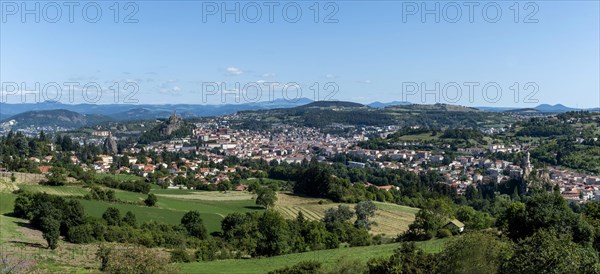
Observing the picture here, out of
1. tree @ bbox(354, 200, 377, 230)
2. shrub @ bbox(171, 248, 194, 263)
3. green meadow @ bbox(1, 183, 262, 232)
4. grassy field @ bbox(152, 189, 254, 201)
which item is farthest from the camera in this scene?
grassy field @ bbox(152, 189, 254, 201)

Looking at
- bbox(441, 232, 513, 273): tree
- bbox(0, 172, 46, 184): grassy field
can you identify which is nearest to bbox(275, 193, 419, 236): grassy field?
bbox(0, 172, 46, 184): grassy field

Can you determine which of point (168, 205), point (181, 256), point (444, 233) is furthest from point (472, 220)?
point (168, 205)

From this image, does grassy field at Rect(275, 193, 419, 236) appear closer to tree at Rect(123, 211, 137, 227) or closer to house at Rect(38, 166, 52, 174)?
tree at Rect(123, 211, 137, 227)

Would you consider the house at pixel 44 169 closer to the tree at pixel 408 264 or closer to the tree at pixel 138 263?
the tree at pixel 138 263

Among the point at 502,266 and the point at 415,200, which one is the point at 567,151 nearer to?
the point at 415,200

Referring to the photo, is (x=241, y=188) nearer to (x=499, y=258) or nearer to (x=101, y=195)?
A: (x=101, y=195)

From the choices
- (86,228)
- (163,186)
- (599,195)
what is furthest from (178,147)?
(86,228)
